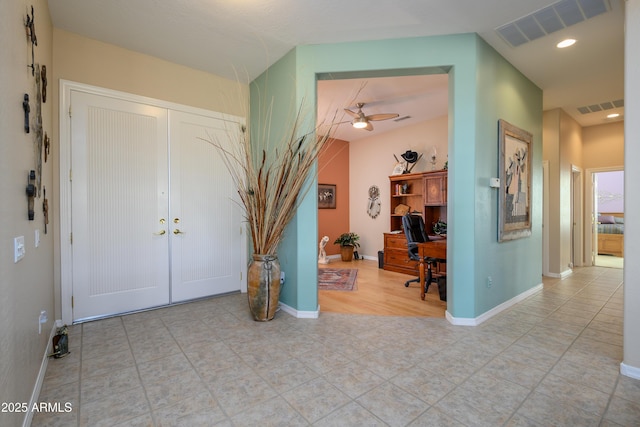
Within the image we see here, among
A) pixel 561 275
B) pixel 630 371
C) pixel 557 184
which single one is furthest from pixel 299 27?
pixel 561 275

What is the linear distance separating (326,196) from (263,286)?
4.13m

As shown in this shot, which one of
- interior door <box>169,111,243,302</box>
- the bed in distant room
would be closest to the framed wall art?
interior door <box>169,111,243,302</box>

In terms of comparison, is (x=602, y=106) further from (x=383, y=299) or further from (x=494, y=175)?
(x=383, y=299)

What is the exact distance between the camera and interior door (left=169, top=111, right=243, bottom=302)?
3.41 metres

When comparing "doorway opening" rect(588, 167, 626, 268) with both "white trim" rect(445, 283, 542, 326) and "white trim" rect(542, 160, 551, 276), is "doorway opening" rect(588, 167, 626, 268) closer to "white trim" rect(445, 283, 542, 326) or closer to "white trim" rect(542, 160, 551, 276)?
"white trim" rect(542, 160, 551, 276)

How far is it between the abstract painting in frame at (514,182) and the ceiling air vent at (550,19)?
0.81 m

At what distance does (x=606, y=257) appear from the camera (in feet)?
23.0

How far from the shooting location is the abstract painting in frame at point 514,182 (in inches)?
125

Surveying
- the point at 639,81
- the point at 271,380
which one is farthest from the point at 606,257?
the point at 271,380

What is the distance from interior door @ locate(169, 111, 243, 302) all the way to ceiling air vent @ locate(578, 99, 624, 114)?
18.3ft

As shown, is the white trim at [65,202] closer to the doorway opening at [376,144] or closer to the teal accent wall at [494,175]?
the doorway opening at [376,144]

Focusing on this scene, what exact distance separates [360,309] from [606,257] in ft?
24.2

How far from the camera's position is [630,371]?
197 cm

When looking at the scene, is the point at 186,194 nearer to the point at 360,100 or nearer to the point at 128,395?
the point at 128,395
